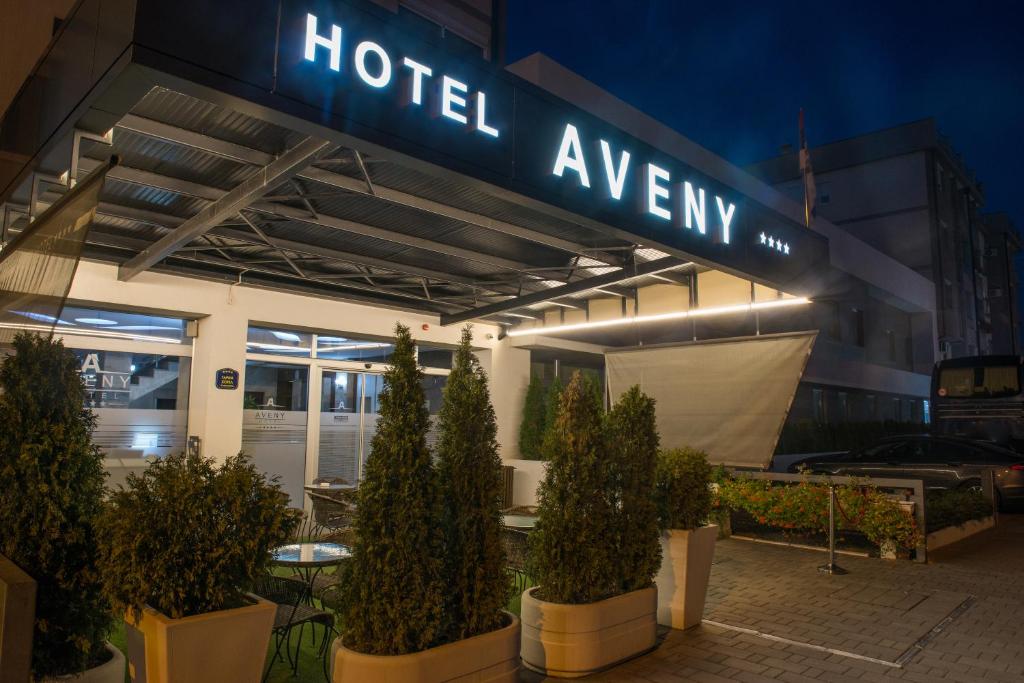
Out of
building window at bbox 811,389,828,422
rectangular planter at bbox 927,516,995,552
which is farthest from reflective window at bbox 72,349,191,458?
building window at bbox 811,389,828,422

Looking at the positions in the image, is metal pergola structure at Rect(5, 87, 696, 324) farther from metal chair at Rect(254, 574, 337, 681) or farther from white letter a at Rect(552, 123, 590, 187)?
metal chair at Rect(254, 574, 337, 681)

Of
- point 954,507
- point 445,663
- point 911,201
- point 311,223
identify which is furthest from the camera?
point 911,201

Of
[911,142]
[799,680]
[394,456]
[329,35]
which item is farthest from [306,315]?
[911,142]

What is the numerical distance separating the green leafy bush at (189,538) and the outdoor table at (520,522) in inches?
151

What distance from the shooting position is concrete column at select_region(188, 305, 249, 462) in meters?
9.37

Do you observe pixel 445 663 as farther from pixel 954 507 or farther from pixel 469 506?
pixel 954 507

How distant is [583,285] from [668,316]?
2.09 m

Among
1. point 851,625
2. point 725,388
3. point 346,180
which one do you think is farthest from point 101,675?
point 725,388

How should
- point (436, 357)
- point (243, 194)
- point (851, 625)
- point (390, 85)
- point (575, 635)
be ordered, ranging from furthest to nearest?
point (436, 357)
point (851, 625)
point (243, 194)
point (390, 85)
point (575, 635)

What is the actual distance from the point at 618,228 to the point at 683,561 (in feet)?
10.0

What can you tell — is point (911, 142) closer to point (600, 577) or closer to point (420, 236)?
point (420, 236)

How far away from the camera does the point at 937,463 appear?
13.3 m

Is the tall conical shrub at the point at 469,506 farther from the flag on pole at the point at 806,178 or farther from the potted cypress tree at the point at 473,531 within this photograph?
the flag on pole at the point at 806,178

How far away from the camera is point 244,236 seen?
7.87 m
